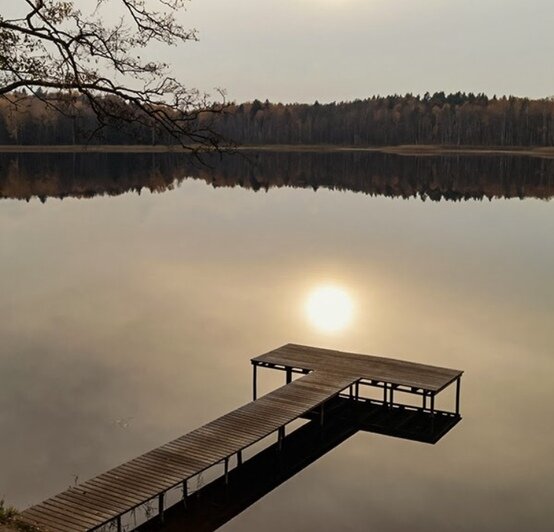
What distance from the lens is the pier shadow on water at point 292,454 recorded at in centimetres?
1285

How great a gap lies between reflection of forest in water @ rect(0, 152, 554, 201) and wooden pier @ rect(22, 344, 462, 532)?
114ft

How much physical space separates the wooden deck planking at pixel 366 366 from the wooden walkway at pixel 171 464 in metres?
0.98

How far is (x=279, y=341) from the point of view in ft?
A: 73.8

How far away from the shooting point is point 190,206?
59.4m

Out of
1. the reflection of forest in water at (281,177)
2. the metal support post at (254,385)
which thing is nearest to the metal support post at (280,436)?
the metal support post at (254,385)

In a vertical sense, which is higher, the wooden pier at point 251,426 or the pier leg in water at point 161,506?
the wooden pier at point 251,426

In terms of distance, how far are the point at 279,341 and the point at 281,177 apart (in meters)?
68.1

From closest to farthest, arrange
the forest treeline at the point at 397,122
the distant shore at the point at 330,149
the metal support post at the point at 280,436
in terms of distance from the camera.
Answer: the metal support post at the point at 280,436
the distant shore at the point at 330,149
the forest treeline at the point at 397,122

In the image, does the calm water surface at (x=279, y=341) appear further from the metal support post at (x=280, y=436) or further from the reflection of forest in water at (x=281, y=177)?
the reflection of forest in water at (x=281, y=177)

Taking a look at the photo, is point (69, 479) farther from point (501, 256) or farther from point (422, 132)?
point (422, 132)

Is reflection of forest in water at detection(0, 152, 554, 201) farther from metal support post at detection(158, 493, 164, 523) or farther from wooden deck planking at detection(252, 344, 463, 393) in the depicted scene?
metal support post at detection(158, 493, 164, 523)

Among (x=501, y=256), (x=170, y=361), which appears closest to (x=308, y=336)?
(x=170, y=361)

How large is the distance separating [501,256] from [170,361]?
70.1 feet

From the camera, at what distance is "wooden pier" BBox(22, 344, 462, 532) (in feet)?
38.5
